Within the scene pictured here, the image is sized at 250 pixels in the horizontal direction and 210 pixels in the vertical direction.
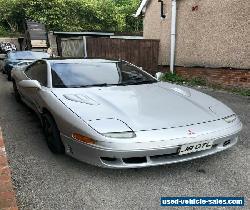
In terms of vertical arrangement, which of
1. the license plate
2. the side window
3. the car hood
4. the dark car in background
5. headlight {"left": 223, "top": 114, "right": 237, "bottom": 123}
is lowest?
the dark car in background

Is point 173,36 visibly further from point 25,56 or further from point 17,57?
point 17,57

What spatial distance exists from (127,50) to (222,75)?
16.1 feet

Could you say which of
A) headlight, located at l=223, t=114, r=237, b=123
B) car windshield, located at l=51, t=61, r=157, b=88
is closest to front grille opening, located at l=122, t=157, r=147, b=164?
headlight, located at l=223, t=114, r=237, b=123

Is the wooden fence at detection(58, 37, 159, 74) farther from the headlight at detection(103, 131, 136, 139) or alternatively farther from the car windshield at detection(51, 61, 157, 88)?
the headlight at detection(103, 131, 136, 139)

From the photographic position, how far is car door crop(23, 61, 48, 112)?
4.45 metres

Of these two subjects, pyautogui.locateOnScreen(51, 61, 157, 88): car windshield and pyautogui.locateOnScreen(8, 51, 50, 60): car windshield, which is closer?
pyautogui.locateOnScreen(51, 61, 157, 88): car windshield

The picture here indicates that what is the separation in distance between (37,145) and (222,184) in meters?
2.48

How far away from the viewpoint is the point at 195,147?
3.27 metres

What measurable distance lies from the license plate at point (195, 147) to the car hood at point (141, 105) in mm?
256

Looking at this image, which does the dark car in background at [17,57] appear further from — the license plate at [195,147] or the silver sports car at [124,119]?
the license plate at [195,147]

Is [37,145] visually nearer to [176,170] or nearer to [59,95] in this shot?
[59,95]

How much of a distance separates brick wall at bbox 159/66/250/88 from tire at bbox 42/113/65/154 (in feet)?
20.1

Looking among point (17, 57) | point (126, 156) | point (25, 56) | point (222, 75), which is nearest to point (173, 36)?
point (222, 75)

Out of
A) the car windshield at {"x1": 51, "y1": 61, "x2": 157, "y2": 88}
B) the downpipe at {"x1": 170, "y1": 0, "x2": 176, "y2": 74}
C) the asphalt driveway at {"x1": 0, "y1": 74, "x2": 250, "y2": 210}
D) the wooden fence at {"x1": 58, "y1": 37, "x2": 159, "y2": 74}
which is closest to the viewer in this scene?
the asphalt driveway at {"x1": 0, "y1": 74, "x2": 250, "y2": 210}
